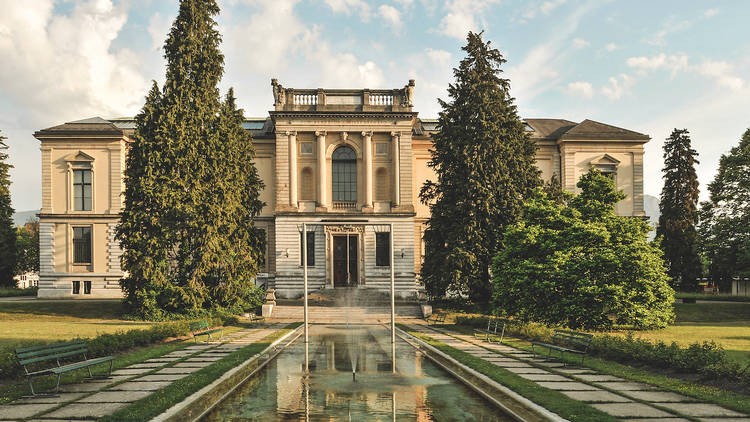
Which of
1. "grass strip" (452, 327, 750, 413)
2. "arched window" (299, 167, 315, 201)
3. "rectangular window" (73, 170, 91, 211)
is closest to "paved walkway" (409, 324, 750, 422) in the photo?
"grass strip" (452, 327, 750, 413)

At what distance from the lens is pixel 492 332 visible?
2459 centimetres

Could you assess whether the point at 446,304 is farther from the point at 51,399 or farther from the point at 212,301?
the point at 51,399

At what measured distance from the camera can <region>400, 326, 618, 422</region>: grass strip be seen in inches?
411

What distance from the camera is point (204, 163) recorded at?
116ft

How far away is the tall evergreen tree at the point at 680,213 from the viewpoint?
5444cm

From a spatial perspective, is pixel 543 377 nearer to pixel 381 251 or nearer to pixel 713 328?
pixel 713 328

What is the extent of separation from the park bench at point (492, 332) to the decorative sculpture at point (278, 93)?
30.3 metres

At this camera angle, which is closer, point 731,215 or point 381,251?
point 731,215

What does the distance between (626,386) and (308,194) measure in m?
39.0

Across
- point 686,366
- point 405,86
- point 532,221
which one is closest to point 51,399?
point 686,366

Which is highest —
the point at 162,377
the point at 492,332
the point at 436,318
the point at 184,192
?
the point at 184,192

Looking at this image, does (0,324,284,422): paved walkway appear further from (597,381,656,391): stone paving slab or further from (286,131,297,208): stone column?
(286,131,297,208): stone column

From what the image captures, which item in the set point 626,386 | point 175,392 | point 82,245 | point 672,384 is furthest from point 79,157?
point 672,384

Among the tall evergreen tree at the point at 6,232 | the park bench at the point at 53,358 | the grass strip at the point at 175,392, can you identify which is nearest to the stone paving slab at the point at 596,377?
the grass strip at the point at 175,392
